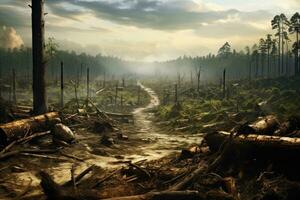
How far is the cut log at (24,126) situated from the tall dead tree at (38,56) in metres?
1.33

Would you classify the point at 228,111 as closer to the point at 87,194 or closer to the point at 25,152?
the point at 25,152

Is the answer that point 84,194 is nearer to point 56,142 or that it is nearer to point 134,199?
point 134,199

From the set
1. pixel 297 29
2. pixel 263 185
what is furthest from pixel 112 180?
pixel 297 29

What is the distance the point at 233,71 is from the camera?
546ft

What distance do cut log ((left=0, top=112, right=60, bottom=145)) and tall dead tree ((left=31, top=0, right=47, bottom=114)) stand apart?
52.2 inches

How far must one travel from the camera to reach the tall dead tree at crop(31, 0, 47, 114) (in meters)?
16.2

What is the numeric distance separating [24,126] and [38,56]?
4.57 meters

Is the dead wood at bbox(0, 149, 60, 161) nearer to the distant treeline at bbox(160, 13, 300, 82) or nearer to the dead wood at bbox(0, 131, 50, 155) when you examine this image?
the dead wood at bbox(0, 131, 50, 155)

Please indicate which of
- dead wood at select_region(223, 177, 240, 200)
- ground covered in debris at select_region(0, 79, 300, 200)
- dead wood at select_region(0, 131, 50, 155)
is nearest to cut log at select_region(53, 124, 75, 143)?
ground covered in debris at select_region(0, 79, 300, 200)

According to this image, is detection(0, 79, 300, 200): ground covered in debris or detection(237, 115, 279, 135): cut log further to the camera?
detection(237, 115, 279, 135): cut log

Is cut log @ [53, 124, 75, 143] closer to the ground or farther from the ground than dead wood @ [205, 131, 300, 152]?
closer to the ground

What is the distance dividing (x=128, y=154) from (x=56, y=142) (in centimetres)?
298

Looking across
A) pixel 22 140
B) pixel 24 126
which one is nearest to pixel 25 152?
pixel 22 140

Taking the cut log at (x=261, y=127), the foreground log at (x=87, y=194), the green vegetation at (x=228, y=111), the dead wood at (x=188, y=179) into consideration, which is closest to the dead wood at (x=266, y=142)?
the cut log at (x=261, y=127)
